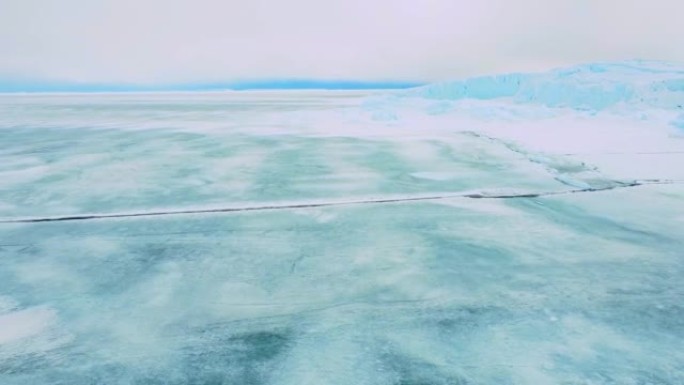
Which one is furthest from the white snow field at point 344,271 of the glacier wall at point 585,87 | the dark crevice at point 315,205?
the glacier wall at point 585,87

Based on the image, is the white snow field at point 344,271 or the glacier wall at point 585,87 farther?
the glacier wall at point 585,87

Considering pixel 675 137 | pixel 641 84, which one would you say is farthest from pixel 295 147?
pixel 641 84

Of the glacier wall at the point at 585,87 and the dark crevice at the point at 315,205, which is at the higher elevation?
the glacier wall at the point at 585,87

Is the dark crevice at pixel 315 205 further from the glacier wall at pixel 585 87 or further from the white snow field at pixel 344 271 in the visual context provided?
the glacier wall at pixel 585 87

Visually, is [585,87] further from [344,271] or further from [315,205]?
[344,271]

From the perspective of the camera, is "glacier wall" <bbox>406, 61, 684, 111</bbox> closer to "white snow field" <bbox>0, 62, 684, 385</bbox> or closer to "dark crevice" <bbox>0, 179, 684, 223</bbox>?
"white snow field" <bbox>0, 62, 684, 385</bbox>

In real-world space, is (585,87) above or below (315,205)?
above

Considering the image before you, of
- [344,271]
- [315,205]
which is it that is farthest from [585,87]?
[344,271]

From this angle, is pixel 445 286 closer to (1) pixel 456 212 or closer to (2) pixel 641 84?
(1) pixel 456 212

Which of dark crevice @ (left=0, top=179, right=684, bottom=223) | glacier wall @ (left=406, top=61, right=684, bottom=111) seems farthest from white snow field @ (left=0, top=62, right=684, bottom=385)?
glacier wall @ (left=406, top=61, right=684, bottom=111)
